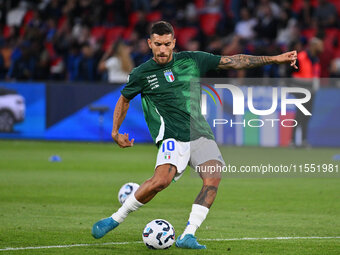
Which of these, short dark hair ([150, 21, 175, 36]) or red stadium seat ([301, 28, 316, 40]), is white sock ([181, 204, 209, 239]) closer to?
short dark hair ([150, 21, 175, 36])

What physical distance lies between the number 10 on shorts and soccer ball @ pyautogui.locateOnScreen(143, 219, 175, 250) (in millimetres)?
657

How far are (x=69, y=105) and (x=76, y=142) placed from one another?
98 cm

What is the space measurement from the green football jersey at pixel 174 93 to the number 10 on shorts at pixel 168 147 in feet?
0.24

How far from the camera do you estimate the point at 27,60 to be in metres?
24.5

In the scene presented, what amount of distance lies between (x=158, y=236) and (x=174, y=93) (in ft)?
4.59

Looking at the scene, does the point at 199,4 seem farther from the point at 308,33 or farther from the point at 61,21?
the point at 61,21

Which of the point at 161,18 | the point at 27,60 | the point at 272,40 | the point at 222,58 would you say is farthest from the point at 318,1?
the point at 222,58

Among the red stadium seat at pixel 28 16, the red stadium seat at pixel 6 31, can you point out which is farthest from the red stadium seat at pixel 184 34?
the red stadium seat at pixel 6 31

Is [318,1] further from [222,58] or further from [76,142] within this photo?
[222,58]

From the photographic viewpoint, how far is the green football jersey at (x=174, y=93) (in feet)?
25.3

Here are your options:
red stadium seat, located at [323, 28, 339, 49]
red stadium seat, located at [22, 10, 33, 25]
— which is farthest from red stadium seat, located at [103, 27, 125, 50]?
red stadium seat, located at [323, 28, 339, 49]

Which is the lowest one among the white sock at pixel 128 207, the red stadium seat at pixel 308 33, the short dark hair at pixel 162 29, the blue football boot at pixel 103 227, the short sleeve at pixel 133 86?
the blue football boot at pixel 103 227

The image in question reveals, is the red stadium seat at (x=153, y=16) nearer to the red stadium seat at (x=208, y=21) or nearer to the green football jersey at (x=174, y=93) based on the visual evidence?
the red stadium seat at (x=208, y=21)

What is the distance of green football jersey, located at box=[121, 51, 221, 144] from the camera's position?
25.3 ft
